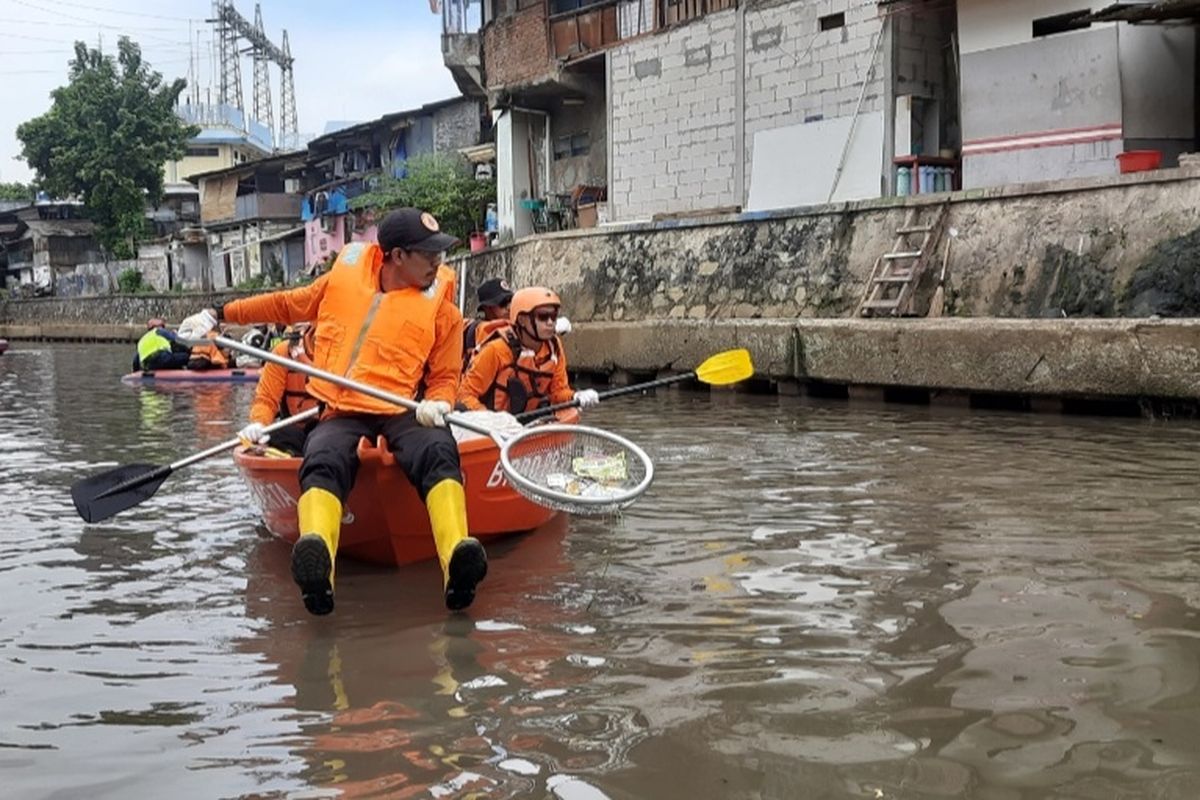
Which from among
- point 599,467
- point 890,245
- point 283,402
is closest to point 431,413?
point 599,467

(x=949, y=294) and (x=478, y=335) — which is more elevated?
(x=949, y=294)

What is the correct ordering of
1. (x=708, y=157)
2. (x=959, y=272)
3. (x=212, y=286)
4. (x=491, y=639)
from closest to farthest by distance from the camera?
(x=491, y=639), (x=959, y=272), (x=708, y=157), (x=212, y=286)

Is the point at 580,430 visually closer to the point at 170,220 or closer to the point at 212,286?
the point at 212,286

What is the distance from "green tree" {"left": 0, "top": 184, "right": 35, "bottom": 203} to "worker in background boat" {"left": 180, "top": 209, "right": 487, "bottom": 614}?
6525 cm

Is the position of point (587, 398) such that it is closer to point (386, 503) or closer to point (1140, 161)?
point (386, 503)

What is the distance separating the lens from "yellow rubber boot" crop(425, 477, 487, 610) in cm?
468

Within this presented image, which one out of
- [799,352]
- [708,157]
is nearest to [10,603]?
[799,352]

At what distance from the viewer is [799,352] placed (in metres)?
14.3

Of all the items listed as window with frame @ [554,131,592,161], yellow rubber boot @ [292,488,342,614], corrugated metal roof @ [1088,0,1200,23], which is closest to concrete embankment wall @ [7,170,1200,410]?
corrugated metal roof @ [1088,0,1200,23]

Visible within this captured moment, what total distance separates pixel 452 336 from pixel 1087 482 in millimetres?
4572

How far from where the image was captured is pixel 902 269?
14406 mm

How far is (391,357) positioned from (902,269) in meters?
10.2

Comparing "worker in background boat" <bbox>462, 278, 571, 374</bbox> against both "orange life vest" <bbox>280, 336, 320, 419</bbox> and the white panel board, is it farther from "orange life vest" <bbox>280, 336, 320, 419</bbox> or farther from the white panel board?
the white panel board

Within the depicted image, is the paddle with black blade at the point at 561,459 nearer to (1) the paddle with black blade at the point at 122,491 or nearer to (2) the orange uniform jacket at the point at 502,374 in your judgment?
(1) the paddle with black blade at the point at 122,491
